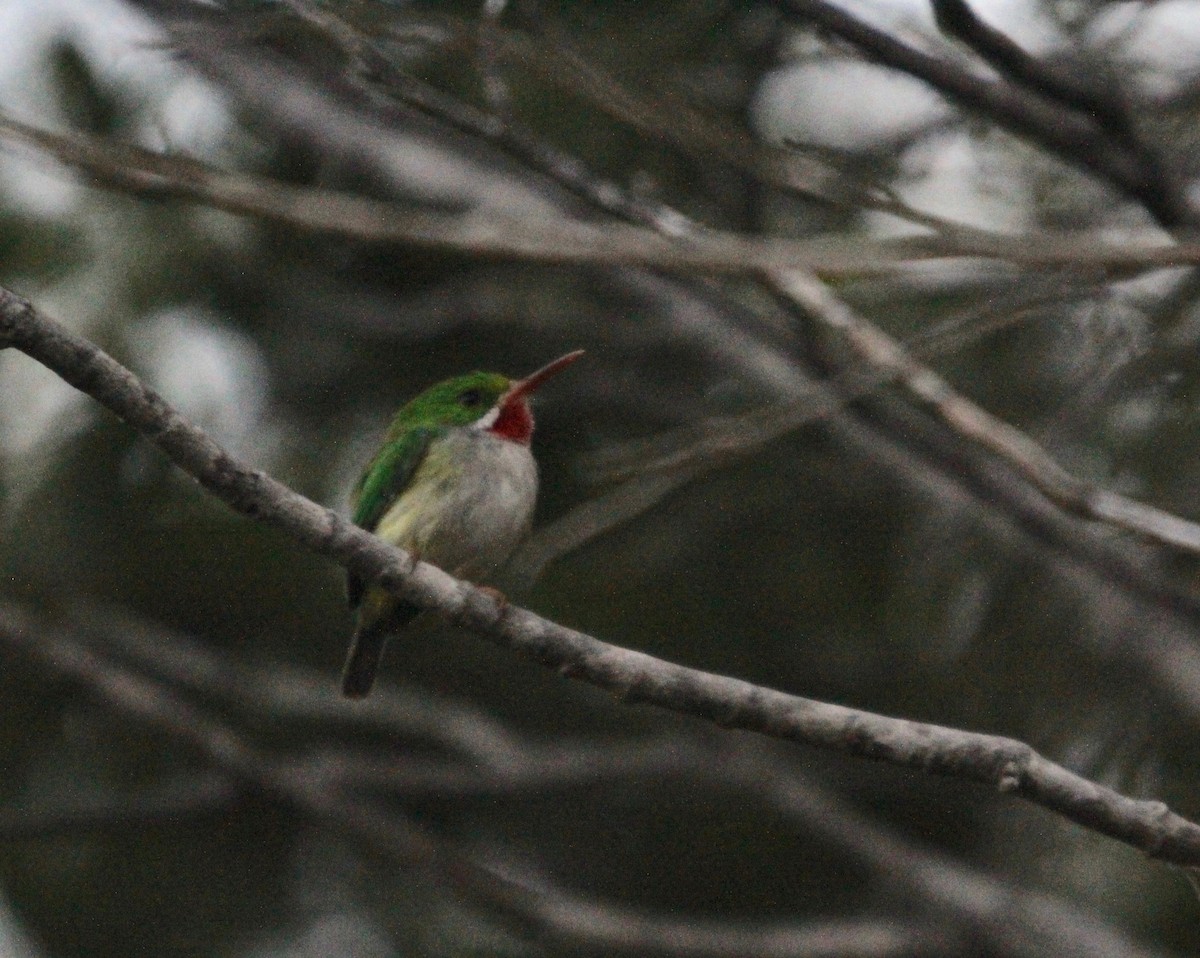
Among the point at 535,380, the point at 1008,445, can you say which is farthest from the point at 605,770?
the point at 1008,445

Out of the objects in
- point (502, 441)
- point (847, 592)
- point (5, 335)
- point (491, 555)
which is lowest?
point (5, 335)

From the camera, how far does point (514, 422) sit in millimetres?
5262

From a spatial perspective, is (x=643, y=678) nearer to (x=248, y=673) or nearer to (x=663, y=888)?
(x=248, y=673)

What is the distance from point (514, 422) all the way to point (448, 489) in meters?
0.43

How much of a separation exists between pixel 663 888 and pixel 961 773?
4.73m

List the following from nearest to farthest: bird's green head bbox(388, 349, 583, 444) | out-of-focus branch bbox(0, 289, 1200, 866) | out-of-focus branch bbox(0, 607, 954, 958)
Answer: out-of-focus branch bbox(0, 289, 1200, 866)
bird's green head bbox(388, 349, 583, 444)
out-of-focus branch bbox(0, 607, 954, 958)

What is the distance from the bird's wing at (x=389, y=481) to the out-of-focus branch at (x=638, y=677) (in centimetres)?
147

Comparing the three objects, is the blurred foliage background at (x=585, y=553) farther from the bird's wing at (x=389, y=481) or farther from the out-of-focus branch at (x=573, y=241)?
the out-of-focus branch at (x=573, y=241)

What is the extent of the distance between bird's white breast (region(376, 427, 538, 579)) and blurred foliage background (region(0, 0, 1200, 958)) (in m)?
0.88

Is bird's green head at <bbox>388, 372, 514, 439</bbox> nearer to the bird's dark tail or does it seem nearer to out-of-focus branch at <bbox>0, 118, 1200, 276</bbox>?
the bird's dark tail

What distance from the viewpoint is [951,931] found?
661 centimetres

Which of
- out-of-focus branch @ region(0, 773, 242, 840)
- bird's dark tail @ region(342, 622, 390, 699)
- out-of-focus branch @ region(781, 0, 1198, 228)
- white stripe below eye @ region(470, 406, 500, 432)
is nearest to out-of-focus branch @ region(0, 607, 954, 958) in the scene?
out-of-focus branch @ region(0, 773, 242, 840)

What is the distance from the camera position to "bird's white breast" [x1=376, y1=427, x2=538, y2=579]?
4.86m

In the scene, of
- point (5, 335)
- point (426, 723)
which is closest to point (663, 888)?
point (426, 723)
